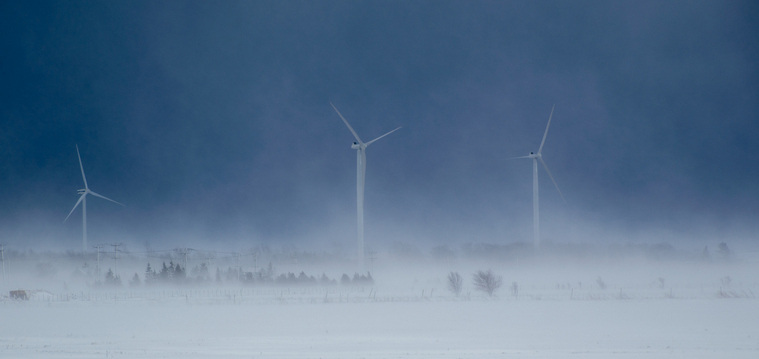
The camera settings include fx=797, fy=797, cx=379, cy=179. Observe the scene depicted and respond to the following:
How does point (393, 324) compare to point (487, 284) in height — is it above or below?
below

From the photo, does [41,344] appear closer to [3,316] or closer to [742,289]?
[3,316]

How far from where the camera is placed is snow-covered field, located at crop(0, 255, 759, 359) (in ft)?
112

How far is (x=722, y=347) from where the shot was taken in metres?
34.3

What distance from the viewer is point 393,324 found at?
4600cm

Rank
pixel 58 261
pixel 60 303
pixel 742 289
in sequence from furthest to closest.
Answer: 1. pixel 58 261
2. pixel 742 289
3. pixel 60 303

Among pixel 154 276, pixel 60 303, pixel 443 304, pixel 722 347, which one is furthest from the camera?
pixel 154 276

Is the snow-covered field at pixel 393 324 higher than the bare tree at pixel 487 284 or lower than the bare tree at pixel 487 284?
lower

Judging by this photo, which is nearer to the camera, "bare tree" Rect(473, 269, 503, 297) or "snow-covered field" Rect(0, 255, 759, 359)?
"snow-covered field" Rect(0, 255, 759, 359)

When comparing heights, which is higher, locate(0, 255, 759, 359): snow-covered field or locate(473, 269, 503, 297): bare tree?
locate(473, 269, 503, 297): bare tree

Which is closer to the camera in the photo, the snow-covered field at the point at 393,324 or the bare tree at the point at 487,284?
the snow-covered field at the point at 393,324

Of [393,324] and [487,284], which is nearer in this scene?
[393,324]

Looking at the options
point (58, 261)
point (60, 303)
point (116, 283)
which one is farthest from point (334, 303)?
point (58, 261)

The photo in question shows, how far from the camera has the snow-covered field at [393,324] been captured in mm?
34250

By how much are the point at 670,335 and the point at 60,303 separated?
44.7 meters
